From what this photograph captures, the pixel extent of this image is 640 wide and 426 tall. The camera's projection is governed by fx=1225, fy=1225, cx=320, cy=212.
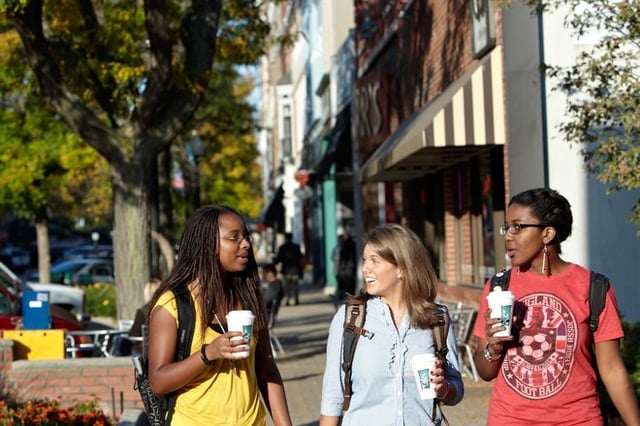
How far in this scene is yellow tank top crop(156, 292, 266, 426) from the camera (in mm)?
4957

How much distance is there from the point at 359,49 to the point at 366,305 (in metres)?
22.7

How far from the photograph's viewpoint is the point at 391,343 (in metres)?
4.81

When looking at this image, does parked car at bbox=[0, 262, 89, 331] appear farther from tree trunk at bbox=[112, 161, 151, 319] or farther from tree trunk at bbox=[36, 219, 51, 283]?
tree trunk at bbox=[36, 219, 51, 283]

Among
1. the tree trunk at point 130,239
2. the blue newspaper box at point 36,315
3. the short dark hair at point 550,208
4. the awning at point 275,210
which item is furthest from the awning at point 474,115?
the awning at point 275,210

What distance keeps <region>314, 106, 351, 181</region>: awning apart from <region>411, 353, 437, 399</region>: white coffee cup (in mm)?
23460

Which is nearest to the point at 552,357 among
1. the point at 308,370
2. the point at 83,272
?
the point at 308,370

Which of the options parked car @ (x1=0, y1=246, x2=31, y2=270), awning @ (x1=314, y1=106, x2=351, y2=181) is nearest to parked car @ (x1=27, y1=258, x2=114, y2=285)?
awning @ (x1=314, y1=106, x2=351, y2=181)

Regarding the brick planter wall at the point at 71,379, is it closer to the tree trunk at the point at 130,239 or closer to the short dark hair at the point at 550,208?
the tree trunk at the point at 130,239

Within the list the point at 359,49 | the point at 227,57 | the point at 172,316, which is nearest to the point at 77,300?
the point at 227,57

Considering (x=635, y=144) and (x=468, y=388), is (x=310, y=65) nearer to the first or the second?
(x=468, y=388)

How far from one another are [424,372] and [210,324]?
0.99 metres

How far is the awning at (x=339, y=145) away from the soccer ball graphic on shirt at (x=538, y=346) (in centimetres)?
2300

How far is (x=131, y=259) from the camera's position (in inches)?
627

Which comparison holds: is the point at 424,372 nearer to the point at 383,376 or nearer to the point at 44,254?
the point at 383,376
